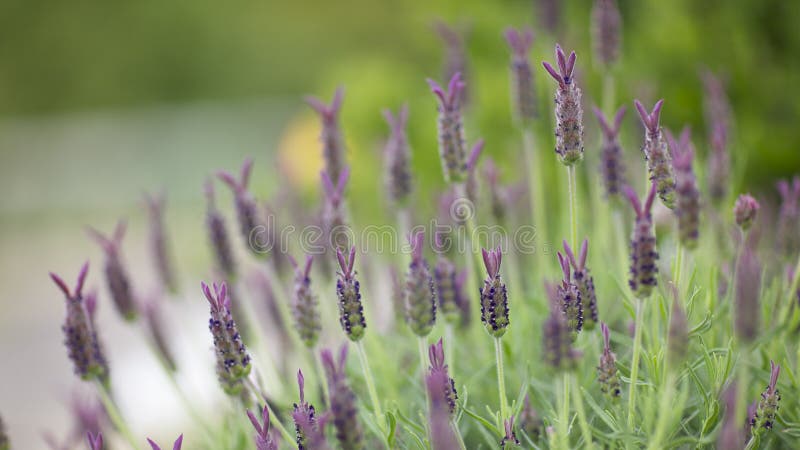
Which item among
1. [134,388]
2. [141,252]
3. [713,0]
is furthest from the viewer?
[141,252]

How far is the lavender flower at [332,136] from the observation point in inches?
47.4

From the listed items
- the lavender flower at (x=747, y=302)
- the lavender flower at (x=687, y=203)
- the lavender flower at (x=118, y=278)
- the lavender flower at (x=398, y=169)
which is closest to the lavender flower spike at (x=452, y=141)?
the lavender flower at (x=398, y=169)

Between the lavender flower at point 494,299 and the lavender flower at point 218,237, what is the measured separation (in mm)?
574

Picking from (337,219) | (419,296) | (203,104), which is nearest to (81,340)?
(337,219)

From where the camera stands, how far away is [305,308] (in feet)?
3.33

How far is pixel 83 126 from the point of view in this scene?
9.02m

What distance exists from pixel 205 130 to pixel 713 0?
285 inches

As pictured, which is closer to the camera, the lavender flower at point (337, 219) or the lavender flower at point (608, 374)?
the lavender flower at point (608, 374)

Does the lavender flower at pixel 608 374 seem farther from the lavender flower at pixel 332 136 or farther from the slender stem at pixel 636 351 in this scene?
the lavender flower at pixel 332 136

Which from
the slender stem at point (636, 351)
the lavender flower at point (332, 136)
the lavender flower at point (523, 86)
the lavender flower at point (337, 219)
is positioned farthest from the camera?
the lavender flower at point (523, 86)

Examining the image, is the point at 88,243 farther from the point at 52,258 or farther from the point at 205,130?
the point at 205,130

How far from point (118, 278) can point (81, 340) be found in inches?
10.5

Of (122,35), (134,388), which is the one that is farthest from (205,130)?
(134,388)

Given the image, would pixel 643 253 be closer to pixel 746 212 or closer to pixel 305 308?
pixel 746 212
